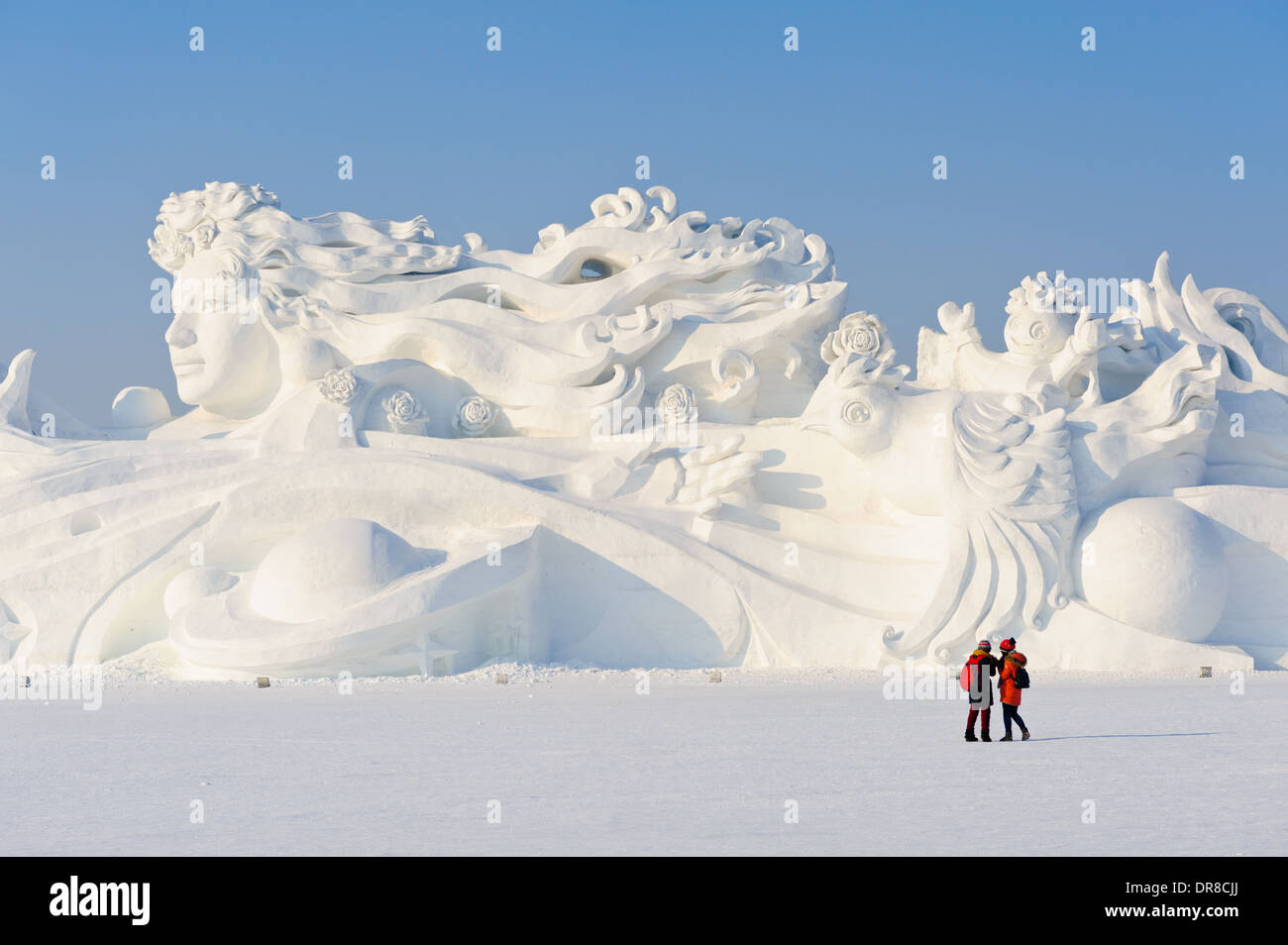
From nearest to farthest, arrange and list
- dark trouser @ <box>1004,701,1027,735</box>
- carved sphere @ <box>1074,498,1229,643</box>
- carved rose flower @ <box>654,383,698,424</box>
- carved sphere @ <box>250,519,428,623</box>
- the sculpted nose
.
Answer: dark trouser @ <box>1004,701,1027,735</box> → carved sphere @ <box>250,519,428,623</box> → carved sphere @ <box>1074,498,1229,643</box> → carved rose flower @ <box>654,383,698,424</box> → the sculpted nose

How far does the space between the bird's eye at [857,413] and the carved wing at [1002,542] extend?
0.95 metres

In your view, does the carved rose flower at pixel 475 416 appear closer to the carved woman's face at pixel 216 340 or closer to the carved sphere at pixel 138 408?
the carved woman's face at pixel 216 340

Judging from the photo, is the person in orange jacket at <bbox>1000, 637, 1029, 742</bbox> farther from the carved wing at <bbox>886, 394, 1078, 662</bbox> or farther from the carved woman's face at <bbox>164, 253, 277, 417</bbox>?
the carved woman's face at <bbox>164, 253, 277, 417</bbox>

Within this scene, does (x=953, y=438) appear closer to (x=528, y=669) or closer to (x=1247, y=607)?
(x=1247, y=607)

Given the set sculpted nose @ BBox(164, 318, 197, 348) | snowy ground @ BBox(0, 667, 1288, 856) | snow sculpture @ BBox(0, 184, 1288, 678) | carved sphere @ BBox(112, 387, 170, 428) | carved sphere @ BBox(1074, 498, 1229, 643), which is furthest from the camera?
carved sphere @ BBox(112, 387, 170, 428)

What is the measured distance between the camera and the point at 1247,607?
15852 mm

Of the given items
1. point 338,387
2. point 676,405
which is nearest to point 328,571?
point 338,387

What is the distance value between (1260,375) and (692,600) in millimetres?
6684

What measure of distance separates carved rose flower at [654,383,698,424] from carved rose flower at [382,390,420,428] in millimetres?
2529

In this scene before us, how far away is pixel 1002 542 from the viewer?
49.4 ft

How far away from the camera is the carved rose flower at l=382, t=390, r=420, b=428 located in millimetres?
16969

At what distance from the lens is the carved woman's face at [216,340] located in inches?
680

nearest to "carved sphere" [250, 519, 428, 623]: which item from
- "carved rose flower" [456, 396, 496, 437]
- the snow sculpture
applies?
the snow sculpture
